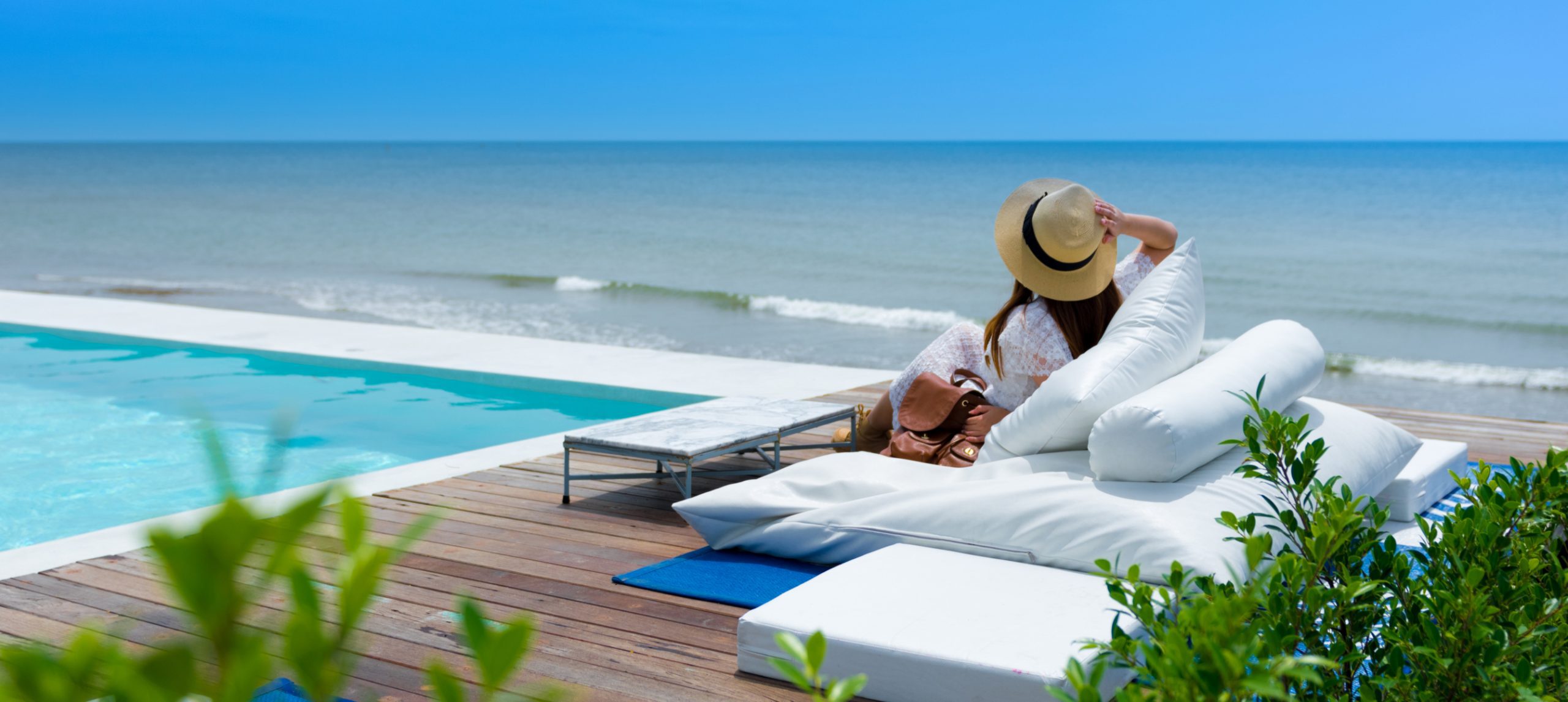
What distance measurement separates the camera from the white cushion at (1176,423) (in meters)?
2.88

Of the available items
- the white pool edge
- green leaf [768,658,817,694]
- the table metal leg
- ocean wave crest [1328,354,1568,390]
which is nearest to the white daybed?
the table metal leg

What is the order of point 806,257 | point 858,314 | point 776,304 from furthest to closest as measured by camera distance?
point 806,257 < point 776,304 < point 858,314

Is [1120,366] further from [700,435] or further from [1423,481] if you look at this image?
[700,435]

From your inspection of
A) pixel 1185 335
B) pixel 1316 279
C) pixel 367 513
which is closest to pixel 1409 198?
pixel 1316 279

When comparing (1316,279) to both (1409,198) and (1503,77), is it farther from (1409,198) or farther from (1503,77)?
(1503,77)

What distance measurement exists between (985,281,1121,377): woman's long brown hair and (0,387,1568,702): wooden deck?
1.10 metres

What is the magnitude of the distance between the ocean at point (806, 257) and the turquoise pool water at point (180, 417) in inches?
203

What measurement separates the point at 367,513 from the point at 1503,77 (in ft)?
148

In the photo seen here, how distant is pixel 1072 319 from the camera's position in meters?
3.74

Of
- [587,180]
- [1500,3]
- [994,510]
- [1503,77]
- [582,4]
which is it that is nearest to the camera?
[994,510]

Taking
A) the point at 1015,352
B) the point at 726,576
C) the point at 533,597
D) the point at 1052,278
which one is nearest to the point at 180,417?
the point at 533,597

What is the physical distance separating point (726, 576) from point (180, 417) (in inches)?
107

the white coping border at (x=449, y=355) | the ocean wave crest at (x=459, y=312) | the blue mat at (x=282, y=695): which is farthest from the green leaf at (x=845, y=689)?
the ocean wave crest at (x=459, y=312)

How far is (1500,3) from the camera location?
115 ft
